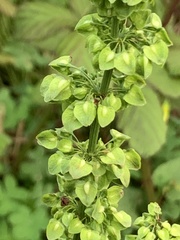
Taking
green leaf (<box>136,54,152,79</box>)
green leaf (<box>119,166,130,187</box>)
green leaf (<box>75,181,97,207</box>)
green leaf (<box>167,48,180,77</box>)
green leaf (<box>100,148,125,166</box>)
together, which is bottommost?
green leaf (<box>167,48,180,77</box>)

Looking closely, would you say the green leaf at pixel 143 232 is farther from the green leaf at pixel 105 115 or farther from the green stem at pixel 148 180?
the green stem at pixel 148 180

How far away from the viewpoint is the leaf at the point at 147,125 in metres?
2.31

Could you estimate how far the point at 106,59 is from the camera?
0.95m

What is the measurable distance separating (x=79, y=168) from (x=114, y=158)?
1.9 inches

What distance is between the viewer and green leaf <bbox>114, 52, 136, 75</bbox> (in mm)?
933

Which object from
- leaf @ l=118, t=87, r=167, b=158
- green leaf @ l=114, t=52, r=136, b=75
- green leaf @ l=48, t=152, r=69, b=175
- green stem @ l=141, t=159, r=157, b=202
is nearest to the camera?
green leaf @ l=114, t=52, r=136, b=75

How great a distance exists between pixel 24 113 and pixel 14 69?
390mm

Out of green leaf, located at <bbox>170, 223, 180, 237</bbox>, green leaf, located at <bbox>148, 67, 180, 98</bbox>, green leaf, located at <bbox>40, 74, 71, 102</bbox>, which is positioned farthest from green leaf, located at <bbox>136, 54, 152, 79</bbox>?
green leaf, located at <bbox>148, 67, 180, 98</bbox>

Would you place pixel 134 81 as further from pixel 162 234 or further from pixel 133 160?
pixel 162 234

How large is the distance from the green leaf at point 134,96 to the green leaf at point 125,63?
6 centimetres

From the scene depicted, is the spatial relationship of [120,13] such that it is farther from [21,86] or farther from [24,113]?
[21,86]

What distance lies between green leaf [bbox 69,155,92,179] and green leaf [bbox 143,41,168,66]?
0.57ft

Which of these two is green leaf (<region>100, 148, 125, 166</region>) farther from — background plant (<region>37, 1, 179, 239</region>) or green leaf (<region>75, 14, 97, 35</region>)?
green leaf (<region>75, 14, 97, 35</region>)

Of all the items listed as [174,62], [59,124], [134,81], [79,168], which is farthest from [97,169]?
[59,124]
